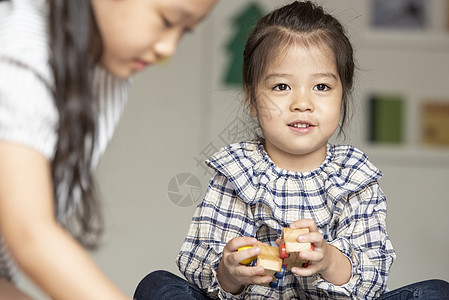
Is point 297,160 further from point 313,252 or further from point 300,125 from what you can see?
point 313,252

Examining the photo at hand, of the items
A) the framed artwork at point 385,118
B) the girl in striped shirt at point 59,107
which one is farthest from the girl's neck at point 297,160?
the framed artwork at point 385,118

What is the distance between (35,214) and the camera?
604mm

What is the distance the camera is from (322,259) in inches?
36.8

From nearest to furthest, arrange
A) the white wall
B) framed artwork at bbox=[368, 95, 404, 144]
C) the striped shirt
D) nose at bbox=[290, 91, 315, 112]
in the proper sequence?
the striped shirt, nose at bbox=[290, 91, 315, 112], the white wall, framed artwork at bbox=[368, 95, 404, 144]

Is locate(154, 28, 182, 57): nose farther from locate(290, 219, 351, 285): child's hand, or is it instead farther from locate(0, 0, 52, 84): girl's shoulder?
locate(290, 219, 351, 285): child's hand

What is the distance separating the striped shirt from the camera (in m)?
0.60

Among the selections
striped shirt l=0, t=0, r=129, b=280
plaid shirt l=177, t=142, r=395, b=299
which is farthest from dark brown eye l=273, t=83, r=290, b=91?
striped shirt l=0, t=0, r=129, b=280

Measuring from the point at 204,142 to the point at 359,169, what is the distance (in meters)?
1.23

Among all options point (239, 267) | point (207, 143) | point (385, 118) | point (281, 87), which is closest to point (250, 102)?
point (281, 87)

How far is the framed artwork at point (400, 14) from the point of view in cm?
245

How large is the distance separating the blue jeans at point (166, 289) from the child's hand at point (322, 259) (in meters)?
0.21

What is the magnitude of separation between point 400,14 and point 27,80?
203cm

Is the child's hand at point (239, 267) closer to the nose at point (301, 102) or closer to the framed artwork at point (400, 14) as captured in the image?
the nose at point (301, 102)

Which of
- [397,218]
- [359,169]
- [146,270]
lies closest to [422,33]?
[397,218]
